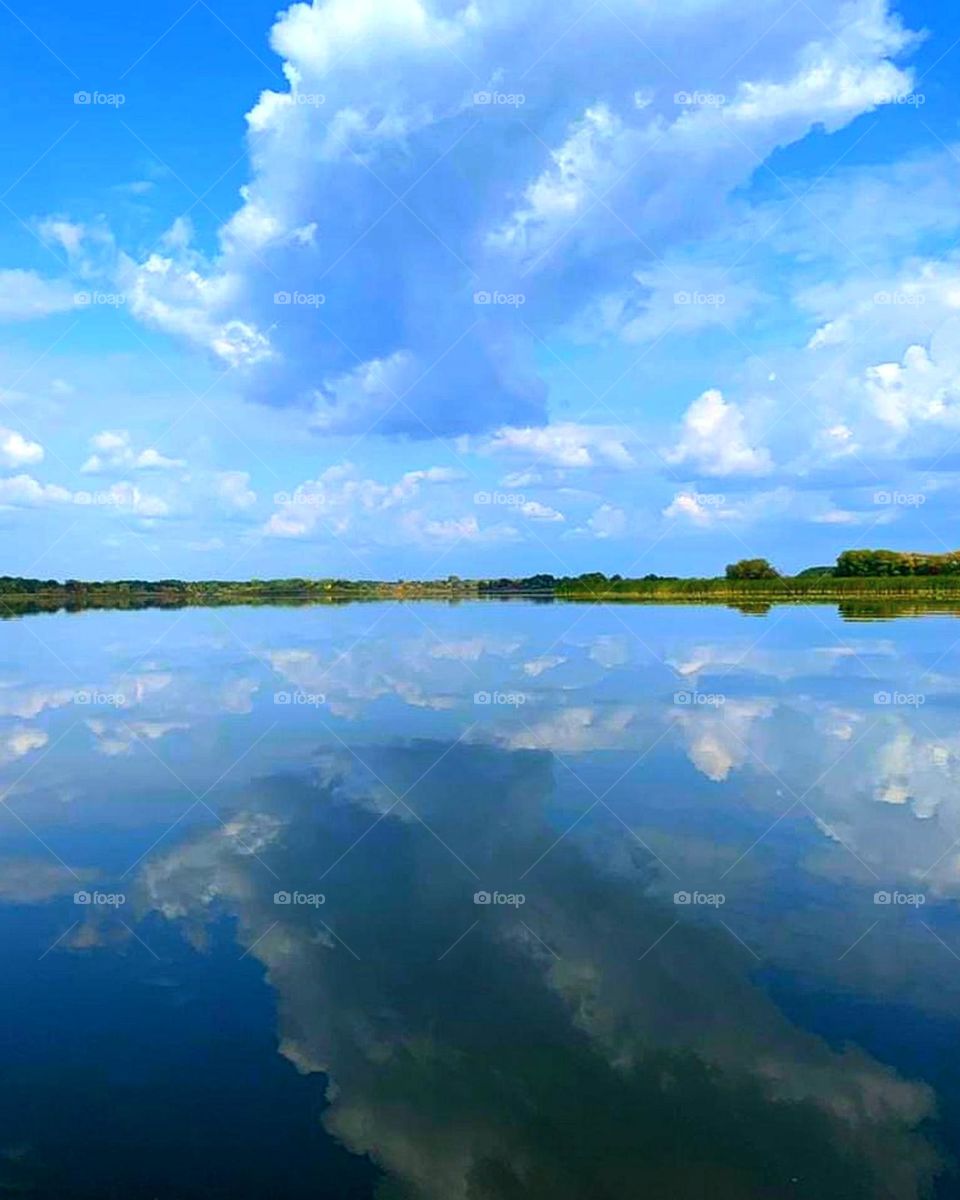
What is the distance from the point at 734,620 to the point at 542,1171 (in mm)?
56323

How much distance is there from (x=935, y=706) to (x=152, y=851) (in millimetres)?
19701

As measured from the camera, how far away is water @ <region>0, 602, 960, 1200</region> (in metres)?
7.21

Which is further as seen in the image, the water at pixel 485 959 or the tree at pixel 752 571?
the tree at pixel 752 571

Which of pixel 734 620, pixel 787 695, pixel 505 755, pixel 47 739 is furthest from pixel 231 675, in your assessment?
pixel 734 620

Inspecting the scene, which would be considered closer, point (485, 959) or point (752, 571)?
point (485, 959)

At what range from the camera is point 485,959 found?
10.3 metres

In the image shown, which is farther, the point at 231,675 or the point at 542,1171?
the point at 231,675

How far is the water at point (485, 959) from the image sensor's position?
721cm

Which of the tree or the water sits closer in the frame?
the water

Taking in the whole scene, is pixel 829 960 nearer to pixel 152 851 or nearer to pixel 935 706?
pixel 152 851

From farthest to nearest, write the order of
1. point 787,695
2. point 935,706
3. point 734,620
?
1. point 734,620
2. point 787,695
3. point 935,706

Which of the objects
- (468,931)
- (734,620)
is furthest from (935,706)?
(734,620)

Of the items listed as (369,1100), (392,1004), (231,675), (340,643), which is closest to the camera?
(369,1100)

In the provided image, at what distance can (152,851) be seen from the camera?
1392 centimetres
